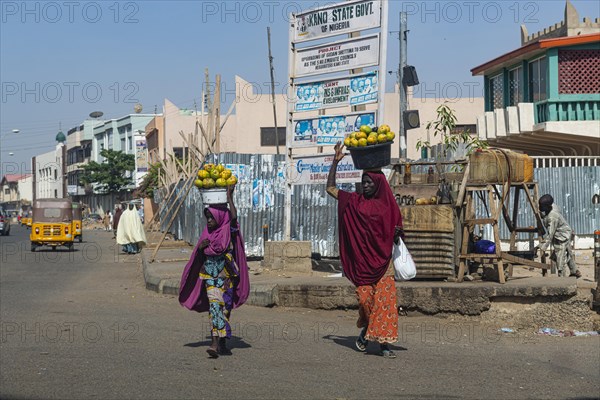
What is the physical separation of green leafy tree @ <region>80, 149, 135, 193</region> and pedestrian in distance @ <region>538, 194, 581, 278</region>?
6239cm

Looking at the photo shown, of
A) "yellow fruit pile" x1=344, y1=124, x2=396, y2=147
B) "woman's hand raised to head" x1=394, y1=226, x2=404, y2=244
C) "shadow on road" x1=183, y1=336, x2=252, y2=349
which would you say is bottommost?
"shadow on road" x1=183, y1=336, x2=252, y2=349

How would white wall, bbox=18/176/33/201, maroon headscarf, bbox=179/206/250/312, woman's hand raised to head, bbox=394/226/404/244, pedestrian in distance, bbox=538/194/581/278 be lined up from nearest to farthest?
woman's hand raised to head, bbox=394/226/404/244 → maroon headscarf, bbox=179/206/250/312 → pedestrian in distance, bbox=538/194/581/278 → white wall, bbox=18/176/33/201

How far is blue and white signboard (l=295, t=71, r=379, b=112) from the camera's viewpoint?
1407 cm

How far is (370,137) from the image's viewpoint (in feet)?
30.3

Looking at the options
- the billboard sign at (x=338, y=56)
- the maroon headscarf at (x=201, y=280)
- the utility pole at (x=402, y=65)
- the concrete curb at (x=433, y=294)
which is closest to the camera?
the maroon headscarf at (x=201, y=280)

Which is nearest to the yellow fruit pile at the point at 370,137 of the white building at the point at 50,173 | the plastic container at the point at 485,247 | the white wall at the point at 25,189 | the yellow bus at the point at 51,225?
the plastic container at the point at 485,247

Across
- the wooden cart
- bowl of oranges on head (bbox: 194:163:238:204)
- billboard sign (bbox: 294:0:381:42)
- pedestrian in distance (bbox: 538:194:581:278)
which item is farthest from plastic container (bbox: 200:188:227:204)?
pedestrian in distance (bbox: 538:194:581:278)

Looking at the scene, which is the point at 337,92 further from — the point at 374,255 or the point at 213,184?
the point at 374,255

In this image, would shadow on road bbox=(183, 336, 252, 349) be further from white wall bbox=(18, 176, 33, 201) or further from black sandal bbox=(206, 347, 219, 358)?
white wall bbox=(18, 176, 33, 201)

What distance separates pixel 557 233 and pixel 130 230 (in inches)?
626

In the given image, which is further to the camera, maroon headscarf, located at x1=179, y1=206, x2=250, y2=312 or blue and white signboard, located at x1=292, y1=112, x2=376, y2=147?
blue and white signboard, located at x1=292, y1=112, x2=376, y2=147

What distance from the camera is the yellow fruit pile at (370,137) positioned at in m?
9.20

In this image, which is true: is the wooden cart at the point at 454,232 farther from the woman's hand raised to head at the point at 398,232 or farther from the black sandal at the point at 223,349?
the black sandal at the point at 223,349

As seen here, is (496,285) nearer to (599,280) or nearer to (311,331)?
(599,280)
